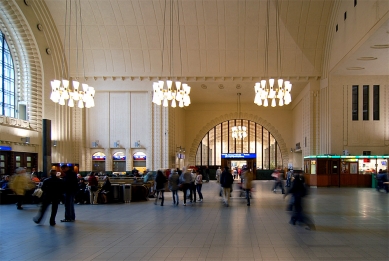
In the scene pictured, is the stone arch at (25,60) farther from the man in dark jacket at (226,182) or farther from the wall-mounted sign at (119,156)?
the man in dark jacket at (226,182)

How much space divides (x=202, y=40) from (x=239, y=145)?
1453 centimetres

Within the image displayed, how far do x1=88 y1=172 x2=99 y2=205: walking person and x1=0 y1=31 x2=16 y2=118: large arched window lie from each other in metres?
7.57

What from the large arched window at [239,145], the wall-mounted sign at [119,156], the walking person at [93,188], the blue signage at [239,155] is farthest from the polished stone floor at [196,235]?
the large arched window at [239,145]

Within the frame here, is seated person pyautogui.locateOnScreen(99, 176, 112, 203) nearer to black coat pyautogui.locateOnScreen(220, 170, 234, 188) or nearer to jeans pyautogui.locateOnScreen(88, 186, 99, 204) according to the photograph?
jeans pyautogui.locateOnScreen(88, 186, 99, 204)

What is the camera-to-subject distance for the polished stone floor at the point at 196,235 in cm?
648

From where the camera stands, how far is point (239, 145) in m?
36.2

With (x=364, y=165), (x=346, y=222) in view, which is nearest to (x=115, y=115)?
(x=364, y=165)

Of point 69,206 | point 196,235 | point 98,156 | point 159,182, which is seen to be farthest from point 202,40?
point 196,235

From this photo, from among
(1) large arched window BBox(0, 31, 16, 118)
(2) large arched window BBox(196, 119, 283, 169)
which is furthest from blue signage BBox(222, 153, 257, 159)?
(1) large arched window BBox(0, 31, 16, 118)

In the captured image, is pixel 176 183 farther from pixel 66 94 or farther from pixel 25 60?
pixel 25 60

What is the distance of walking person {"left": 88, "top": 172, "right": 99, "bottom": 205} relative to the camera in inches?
558

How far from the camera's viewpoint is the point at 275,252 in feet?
21.6

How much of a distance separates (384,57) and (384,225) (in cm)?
1352

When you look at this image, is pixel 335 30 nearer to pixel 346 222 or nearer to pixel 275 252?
pixel 346 222
